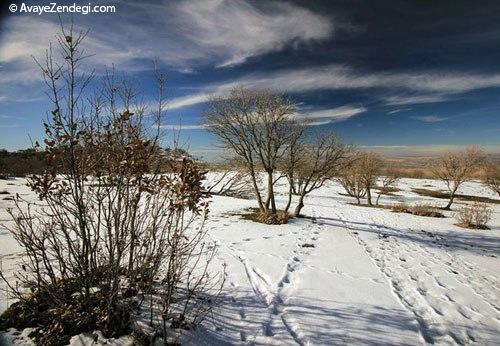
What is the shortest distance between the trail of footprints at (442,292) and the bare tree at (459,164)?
17515 millimetres

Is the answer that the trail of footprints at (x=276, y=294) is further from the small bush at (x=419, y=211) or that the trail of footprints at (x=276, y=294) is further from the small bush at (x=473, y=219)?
the small bush at (x=419, y=211)

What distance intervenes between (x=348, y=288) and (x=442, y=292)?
247cm

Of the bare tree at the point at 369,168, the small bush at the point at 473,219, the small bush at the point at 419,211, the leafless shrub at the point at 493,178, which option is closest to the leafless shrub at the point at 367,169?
the bare tree at the point at 369,168

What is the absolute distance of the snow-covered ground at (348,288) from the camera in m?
4.86

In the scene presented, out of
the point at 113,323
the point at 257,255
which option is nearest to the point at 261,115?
the point at 257,255

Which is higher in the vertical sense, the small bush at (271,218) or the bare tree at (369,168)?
the bare tree at (369,168)

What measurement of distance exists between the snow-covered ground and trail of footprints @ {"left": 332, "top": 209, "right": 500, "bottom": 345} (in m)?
0.03

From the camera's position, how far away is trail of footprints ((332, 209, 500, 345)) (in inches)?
211

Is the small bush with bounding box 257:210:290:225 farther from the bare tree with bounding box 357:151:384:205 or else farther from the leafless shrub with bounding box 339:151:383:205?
the bare tree with bounding box 357:151:384:205

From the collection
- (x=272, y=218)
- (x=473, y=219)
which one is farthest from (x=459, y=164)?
(x=272, y=218)

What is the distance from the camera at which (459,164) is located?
24.9 m

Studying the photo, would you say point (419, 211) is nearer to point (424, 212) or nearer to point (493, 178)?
point (424, 212)

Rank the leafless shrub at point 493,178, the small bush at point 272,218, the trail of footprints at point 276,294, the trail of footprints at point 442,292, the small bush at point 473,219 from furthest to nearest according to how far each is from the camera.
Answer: the leafless shrub at point 493,178 < the small bush at point 473,219 < the small bush at point 272,218 < the trail of footprints at point 442,292 < the trail of footprints at point 276,294

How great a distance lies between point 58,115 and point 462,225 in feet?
67.8
